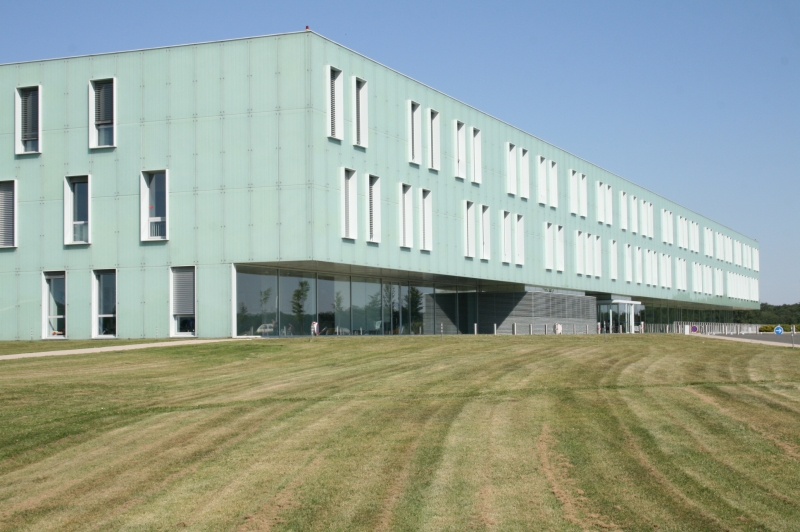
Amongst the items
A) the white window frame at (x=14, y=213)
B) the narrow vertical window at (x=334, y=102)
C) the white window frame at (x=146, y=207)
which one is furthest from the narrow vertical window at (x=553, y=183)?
the white window frame at (x=14, y=213)

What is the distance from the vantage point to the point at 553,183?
200ft

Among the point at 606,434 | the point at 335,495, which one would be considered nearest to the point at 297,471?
the point at 335,495

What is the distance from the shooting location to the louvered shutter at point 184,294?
3691cm

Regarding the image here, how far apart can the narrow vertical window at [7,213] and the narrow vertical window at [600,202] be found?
1711 inches

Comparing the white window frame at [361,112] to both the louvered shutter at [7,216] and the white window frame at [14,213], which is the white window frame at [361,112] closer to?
Result: the white window frame at [14,213]

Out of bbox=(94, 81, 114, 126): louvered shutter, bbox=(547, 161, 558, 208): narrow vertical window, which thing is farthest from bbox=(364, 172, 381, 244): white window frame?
bbox=(547, 161, 558, 208): narrow vertical window

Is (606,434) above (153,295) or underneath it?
underneath

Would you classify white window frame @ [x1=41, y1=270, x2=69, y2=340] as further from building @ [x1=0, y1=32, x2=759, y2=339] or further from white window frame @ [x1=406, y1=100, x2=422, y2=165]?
white window frame @ [x1=406, y1=100, x2=422, y2=165]

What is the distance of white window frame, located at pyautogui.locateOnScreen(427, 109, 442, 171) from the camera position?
4462 cm

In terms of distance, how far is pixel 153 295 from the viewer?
1460 inches

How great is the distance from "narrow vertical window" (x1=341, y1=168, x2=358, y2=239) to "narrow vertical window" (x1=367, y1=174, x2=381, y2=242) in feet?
4.22

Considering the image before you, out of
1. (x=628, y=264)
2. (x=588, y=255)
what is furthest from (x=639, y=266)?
(x=588, y=255)

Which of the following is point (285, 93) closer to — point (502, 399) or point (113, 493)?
point (502, 399)

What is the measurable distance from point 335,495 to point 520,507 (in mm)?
2148
